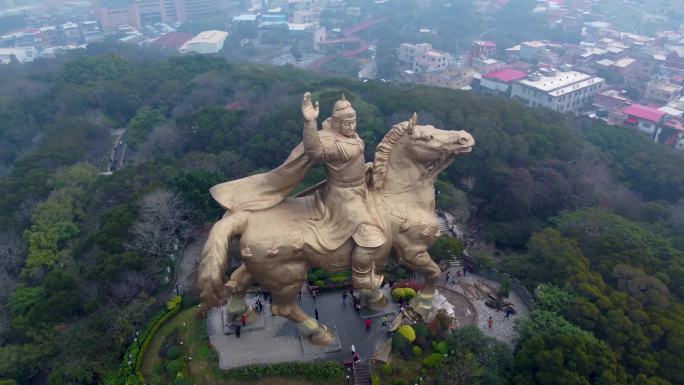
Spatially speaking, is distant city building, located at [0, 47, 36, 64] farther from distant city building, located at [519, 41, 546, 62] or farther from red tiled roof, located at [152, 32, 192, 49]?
distant city building, located at [519, 41, 546, 62]

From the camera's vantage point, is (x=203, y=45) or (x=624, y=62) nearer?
(x=624, y=62)

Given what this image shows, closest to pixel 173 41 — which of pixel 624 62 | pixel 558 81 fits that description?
pixel 558 81

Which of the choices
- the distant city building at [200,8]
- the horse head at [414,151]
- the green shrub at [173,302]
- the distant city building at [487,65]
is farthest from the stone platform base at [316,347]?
the distant city building at [200,8]

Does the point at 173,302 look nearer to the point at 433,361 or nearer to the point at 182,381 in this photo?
the point at 182,381

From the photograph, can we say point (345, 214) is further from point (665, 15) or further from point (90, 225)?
point (665, 15)

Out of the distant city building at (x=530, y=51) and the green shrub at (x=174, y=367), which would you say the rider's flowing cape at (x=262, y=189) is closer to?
the green shrub at (x=174, y=367)

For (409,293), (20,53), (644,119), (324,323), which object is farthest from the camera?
(20,53)
